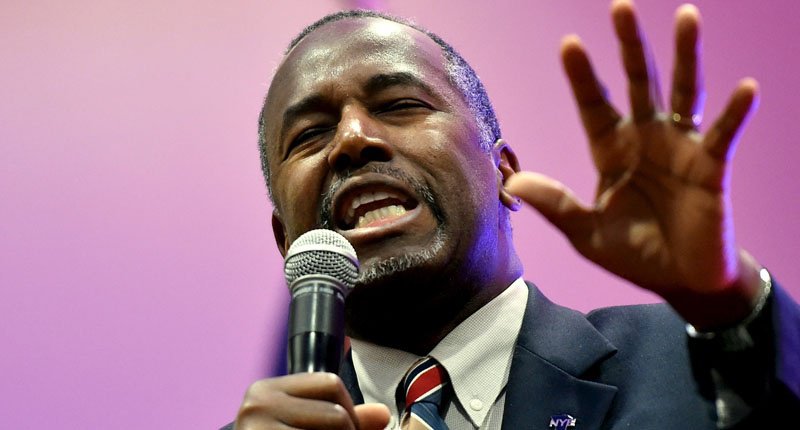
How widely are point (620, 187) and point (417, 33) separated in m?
1.35

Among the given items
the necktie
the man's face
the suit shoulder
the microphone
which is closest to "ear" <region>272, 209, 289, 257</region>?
the man's face

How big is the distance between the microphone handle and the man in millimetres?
40

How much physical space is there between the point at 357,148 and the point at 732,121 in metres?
1.05

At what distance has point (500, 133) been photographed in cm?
286

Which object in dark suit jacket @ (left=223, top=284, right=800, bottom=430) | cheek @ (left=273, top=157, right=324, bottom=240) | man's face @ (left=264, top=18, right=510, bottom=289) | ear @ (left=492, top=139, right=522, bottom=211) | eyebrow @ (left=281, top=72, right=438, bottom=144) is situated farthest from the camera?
ear @ (left=492, top=139, right=522, bottom=211)

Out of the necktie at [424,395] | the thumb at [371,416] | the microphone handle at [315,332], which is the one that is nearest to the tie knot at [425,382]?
the necktie at [424,395]

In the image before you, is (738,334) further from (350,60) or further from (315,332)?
(350,60)

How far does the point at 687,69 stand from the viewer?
A: 4.70 feet

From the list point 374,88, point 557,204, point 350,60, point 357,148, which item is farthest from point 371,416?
point 350,60

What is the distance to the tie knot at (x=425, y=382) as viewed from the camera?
6.88 ft

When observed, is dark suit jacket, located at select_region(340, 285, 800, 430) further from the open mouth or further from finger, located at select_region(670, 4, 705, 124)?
finger, located at select_region(670, 4, 705, 124)

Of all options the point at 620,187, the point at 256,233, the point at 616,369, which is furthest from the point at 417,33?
the point at 620,187

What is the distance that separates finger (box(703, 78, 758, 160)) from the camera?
54.4 inches

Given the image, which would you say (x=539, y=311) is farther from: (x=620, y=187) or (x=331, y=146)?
(x=620, y=187)
